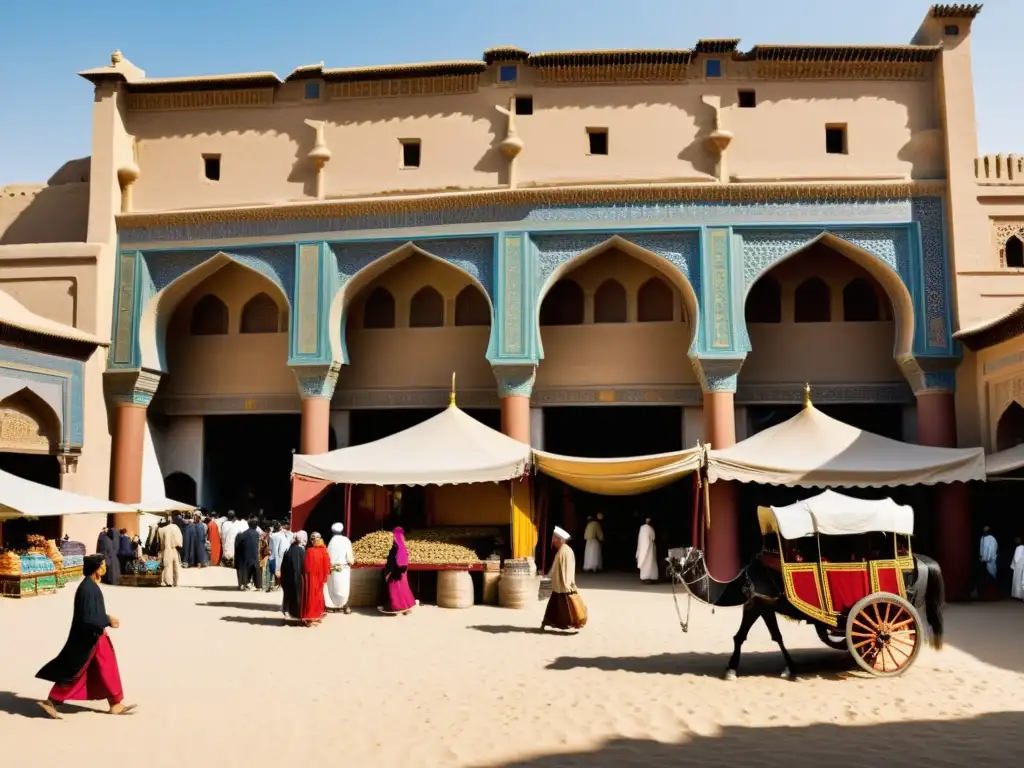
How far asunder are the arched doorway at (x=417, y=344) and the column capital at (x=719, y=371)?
13.1 ft

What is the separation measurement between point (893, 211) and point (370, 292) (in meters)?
9.75

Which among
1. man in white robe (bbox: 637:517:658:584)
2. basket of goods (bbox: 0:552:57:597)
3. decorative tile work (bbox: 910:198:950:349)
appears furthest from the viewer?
man in white robe (bbox: 637:517:658:584)

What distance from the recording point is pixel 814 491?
58.3 feet

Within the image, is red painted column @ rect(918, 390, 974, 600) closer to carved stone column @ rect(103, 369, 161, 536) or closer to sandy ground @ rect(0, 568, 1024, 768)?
sandy ground @ rect(0, 568, 1024, 768)

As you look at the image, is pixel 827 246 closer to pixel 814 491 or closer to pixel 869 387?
pixel 869 387

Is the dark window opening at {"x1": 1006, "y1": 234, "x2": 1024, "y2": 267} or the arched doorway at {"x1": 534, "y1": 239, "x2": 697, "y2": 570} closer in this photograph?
the dark window opening at {"x1": 1006, "y1": 234, "x2": 1024, "y2": 267}

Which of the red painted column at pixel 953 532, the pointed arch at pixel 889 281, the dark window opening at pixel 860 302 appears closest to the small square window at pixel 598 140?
the pointed arch at pixel 889 281

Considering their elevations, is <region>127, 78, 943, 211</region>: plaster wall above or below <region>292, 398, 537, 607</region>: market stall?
above

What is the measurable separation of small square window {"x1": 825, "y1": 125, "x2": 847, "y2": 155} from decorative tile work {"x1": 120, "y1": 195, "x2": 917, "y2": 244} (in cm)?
116

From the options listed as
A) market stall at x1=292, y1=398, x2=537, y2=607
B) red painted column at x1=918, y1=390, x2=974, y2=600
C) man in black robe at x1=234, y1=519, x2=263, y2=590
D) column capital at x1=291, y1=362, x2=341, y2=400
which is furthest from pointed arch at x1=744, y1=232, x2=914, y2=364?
man in black robe at x1=234, y1=519, x2=263, y2=590

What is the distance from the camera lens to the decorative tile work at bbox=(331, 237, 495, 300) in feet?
57.3

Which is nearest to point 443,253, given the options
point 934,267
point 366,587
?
point 366,587

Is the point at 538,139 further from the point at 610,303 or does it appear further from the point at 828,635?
the point at 828,635

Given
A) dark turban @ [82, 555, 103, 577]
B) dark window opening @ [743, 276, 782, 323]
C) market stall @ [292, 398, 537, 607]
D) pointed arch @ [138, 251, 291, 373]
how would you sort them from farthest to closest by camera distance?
pointed arch @ [138, 251, 291, 373] < dark window opening @ [743, 276, 782, 323] < market stall @ [292, 398, 537, 607] < dark turban @ [82, 555, 103, 577]
